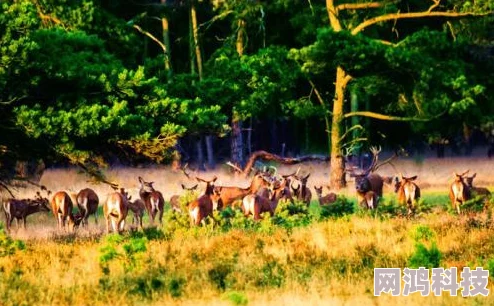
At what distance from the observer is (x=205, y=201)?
2214 cm

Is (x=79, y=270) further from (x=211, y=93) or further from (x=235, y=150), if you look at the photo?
(x=235, y=150)

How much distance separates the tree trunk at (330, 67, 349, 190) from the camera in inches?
1401

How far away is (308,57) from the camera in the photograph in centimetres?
3228

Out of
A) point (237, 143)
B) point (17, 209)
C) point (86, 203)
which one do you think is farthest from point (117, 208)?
point (237, 143)

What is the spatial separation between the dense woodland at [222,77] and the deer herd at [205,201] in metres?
0.96

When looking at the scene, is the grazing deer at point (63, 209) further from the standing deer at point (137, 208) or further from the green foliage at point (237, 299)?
the green foliage at point (237, 299)

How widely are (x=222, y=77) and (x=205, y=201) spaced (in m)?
5.36

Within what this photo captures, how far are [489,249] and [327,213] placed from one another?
24.3ft

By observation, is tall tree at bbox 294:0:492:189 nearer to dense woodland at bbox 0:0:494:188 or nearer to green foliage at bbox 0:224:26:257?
dense woodland at bbox 0:0:494:188

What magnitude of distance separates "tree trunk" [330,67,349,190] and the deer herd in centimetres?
559

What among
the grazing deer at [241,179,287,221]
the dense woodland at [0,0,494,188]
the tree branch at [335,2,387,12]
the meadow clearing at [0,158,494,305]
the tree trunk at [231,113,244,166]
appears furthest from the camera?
the tree trunk at [231,113,244,166]

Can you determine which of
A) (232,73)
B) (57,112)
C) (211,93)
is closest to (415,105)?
(232,73)

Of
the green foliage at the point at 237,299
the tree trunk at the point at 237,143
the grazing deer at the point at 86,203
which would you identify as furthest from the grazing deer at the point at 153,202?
the tree trunk at the point at 237,143

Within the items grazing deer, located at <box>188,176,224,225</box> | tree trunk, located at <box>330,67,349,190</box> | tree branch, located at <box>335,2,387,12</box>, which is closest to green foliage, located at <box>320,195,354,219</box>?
grazing deer, located at <box>188,176,224,225</box>
